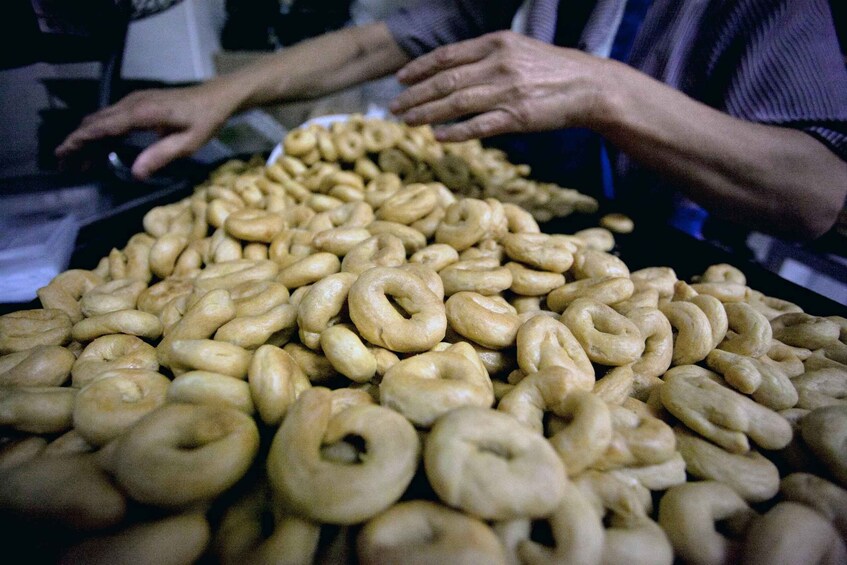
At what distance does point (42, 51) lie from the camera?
44.4 inches

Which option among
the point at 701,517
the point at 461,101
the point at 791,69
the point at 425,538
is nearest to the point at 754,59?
the point at 791,69

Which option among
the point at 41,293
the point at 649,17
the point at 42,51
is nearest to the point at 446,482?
the point at 41,293

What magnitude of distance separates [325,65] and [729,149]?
167 cm

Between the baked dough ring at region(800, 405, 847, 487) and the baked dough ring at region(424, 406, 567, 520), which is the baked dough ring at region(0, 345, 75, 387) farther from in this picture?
the baked dough ring at region(800, 405, 847, 487)

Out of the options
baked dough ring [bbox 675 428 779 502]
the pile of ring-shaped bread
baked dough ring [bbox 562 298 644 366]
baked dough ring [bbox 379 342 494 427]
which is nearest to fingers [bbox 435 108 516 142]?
the pile of ring-shaped bread

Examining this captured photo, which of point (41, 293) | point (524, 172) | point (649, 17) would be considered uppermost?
point (649, 17)

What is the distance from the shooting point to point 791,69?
3.90ft

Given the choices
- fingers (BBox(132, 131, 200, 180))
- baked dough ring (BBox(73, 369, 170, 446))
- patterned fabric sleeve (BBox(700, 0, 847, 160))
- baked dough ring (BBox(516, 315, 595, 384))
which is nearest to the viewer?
baked dough ring (BBox(73, 369, 170, 446))

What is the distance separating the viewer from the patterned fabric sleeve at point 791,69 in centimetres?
117

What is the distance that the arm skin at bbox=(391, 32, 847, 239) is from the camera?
3.89ft

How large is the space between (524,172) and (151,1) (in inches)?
60.3

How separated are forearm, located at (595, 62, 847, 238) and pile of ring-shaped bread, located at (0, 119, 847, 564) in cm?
47

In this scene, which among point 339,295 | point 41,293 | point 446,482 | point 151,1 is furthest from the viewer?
point 151,1

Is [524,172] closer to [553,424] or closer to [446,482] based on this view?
[553,424]
